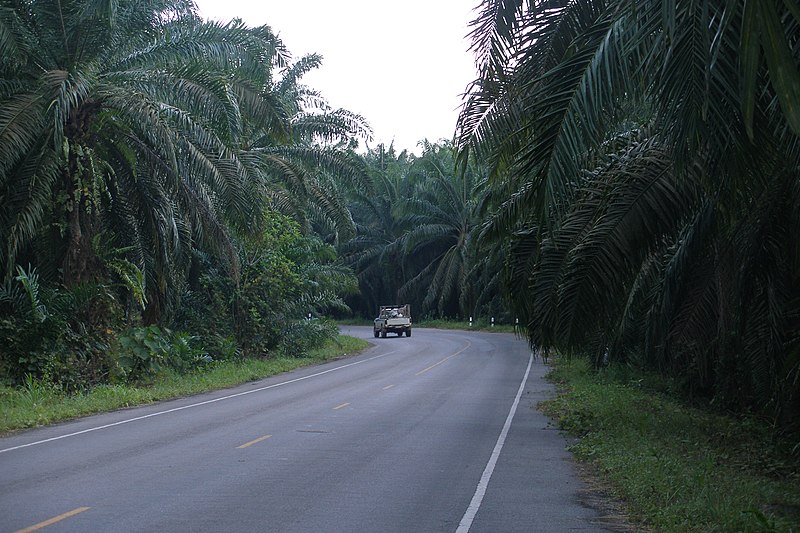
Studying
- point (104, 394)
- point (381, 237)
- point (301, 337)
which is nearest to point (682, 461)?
point (104, 394)

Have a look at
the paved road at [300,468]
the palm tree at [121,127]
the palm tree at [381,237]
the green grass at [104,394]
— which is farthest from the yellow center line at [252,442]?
the palm tree at [381,237]

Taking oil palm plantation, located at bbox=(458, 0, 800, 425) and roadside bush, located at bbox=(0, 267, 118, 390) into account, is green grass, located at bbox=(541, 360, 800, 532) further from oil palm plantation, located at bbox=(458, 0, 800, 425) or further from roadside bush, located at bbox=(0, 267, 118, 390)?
roadside bush, located at bbox=(0, 267, 118, 390)

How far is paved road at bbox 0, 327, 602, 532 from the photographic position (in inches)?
338

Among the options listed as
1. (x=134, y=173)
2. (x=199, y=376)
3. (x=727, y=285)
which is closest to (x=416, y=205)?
(x=199, y=376)

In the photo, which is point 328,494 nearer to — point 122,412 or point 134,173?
point 122,412

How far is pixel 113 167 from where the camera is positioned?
834 inches

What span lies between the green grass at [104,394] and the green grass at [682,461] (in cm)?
898

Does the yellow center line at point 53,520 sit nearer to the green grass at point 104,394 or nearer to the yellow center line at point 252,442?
the yellow center line at point 252,442

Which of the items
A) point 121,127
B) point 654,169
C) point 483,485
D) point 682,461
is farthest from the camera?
point 121,127

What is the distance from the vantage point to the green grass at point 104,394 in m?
16.5

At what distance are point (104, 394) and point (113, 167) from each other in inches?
205

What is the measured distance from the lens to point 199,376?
25906mm

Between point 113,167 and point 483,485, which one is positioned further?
point 113,167

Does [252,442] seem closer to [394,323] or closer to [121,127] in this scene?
[121,127]
